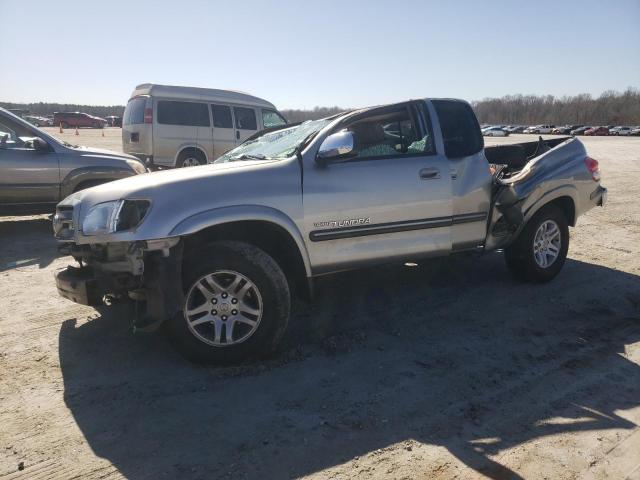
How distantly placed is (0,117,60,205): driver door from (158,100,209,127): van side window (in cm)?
453

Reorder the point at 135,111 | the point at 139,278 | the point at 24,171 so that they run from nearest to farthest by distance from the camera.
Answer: the point at 139,278, the point at 24,171, the point at 135,111

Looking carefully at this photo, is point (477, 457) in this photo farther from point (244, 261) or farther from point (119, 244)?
point (119, 244)

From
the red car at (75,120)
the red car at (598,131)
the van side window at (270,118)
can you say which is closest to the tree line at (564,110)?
the red car at (598,131)

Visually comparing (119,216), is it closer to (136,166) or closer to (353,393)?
(353,393)

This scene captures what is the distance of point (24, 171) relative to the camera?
7301mm

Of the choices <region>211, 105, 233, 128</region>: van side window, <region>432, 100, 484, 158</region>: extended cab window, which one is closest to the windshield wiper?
<region>432, 100, 484, 158</region>: extended cab window

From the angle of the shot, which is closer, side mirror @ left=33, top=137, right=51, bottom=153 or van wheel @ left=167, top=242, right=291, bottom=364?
van wheel @ left=167, top=242, right=291, bottom=364

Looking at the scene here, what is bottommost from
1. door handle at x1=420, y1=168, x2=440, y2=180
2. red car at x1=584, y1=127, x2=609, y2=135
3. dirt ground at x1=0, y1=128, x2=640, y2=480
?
dirt ground at x1=0, y1=128, x2=640, y2=480

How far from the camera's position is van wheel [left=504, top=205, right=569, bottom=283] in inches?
210

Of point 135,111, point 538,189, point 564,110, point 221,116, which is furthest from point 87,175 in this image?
point 564,110

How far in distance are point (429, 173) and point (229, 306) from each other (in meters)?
2.09

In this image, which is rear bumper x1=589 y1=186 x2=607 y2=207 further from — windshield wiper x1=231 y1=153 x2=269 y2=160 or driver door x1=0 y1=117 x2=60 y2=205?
driver door x1=0 y1=117 x2=60 y2=205

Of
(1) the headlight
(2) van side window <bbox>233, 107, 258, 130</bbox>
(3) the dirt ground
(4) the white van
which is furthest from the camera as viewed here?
(2) van side window <bbox>233, 107, 258, 130</bbox>

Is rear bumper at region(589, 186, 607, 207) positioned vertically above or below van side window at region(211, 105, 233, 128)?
below
